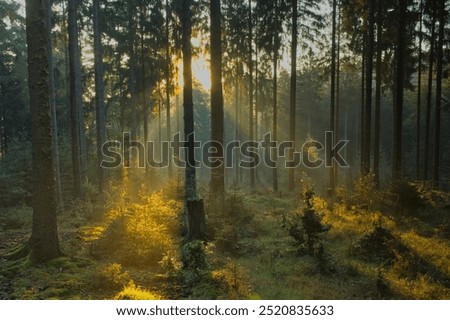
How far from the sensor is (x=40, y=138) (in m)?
7.77

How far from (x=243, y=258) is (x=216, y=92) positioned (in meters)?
6.83

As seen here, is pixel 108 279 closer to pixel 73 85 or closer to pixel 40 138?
pixel 40 138

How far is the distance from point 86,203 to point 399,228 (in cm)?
1170

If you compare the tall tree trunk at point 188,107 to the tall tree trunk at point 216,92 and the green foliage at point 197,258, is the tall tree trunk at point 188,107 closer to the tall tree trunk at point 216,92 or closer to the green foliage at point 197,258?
the green foliage at point 197,258

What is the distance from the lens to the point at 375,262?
834cm

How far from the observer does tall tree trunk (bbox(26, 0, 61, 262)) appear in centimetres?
774

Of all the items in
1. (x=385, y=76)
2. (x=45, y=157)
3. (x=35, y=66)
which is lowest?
(x=45, y=157)

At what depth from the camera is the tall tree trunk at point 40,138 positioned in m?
7.74

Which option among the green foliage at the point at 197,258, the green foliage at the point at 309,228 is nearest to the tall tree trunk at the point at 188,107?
the green foliage at the point at 197,258

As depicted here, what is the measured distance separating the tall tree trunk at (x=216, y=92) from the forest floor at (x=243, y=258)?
869 millimetres
